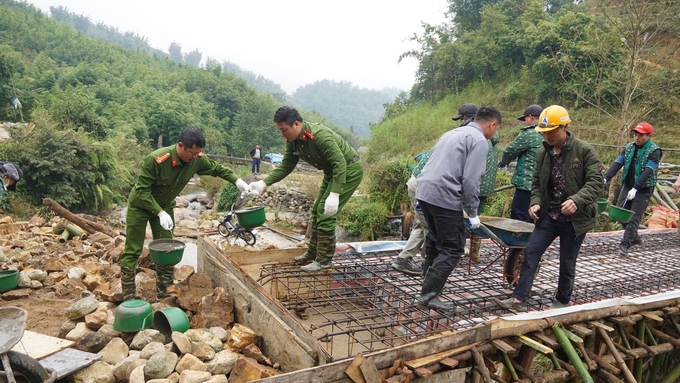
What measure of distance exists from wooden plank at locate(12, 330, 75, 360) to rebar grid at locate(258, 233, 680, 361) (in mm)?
1493

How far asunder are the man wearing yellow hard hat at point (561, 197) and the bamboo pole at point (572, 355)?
0.46 metres

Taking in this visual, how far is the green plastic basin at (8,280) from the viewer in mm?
4359

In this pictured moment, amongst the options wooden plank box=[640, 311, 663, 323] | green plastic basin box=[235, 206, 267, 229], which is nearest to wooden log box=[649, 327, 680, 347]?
wooden plank box=[640, 311, 663, 323]

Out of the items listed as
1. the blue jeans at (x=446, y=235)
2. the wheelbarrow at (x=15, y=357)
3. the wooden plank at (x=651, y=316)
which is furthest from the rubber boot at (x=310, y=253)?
the wooden plank at (x=651, y=316)

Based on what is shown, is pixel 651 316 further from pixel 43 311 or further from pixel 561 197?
pixel 43 311

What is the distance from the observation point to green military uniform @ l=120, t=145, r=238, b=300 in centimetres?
389

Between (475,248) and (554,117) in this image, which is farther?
(475,248)

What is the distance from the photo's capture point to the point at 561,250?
11.7 feet

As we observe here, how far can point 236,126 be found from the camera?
43.4m

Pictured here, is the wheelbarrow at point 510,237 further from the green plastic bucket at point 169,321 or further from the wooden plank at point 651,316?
the green plastic bucket at point 169,321

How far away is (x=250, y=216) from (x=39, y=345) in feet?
6.24

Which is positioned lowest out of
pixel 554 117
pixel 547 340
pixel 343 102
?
pixel 547 340

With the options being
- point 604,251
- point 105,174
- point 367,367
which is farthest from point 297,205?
point 367,367

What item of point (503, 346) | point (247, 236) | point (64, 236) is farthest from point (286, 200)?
point (503, 346)
